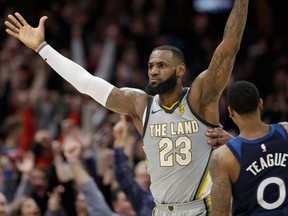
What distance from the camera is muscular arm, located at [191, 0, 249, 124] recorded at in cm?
651

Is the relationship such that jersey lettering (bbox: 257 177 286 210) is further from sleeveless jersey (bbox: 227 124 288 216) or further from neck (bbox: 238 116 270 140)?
neck (bbox: 238 116 270 140)

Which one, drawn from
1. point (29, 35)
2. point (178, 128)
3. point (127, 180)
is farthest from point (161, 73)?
point (127, 180)

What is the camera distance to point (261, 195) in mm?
5809

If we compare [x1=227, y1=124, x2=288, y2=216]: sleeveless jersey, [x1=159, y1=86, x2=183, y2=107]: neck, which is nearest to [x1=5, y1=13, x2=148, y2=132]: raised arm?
[x1=159, y1=86, x2=183, y2=107]: neck

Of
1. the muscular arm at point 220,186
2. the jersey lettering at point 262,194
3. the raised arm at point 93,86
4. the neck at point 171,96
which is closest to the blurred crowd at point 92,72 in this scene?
the raised arm at point 93,86

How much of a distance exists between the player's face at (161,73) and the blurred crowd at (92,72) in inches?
97.6

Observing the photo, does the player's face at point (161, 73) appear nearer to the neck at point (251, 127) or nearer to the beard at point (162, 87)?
the beard at point (162, 87)

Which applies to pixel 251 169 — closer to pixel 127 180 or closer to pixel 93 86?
pixel 93 86

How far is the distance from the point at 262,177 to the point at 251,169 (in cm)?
9

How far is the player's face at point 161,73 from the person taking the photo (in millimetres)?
6871

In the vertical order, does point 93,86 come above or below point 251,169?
above

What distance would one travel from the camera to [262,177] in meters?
5.82

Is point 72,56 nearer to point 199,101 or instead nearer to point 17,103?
point 17,103

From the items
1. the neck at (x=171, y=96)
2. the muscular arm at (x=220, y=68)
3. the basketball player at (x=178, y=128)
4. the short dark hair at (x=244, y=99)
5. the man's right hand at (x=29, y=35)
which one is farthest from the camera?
the man's right hand at (x=29, y=35)
